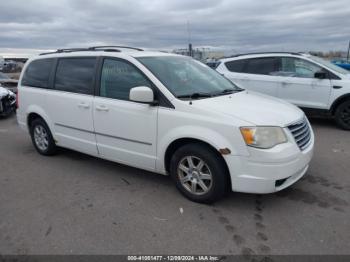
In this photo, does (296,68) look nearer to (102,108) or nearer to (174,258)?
(102,108)

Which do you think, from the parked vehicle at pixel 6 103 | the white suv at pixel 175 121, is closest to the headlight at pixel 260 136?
the white suv at pixel 175 121

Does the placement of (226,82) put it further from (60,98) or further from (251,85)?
(251,85)

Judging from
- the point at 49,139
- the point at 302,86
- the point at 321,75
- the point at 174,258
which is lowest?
the point at 174,258

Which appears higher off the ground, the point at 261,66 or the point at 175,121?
the point at 261,66

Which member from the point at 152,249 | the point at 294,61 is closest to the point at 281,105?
the point at 152,249

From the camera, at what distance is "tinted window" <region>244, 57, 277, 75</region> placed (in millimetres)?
8406

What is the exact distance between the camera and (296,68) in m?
Answer: 8.05

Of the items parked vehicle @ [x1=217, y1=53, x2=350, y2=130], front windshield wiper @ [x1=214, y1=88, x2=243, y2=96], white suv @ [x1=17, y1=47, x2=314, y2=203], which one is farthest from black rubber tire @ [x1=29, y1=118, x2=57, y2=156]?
parked vehicle @ [x1=217, y1=53, x2=350, y2=130]

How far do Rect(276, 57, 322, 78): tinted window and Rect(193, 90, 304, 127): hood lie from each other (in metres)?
3.91

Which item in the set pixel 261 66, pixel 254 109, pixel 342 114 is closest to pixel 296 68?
pixel 261 66

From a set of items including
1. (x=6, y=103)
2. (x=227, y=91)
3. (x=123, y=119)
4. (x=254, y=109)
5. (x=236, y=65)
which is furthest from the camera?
(x=6, y=103)

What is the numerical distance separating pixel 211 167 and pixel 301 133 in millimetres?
1153

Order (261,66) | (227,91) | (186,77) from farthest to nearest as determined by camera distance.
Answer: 1. (261,66)
2. (227,91)
3. (186,77)

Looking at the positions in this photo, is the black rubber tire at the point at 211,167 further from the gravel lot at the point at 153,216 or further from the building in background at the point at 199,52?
the building in background at the point at 199,52
